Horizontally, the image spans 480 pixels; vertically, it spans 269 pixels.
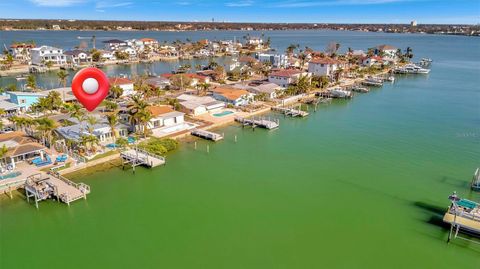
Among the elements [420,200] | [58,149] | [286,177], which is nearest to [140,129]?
[58,149]

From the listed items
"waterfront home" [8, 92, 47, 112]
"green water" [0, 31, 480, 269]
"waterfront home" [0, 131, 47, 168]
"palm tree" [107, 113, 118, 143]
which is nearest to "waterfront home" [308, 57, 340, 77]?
"green water" [0, 31, 480, 269]

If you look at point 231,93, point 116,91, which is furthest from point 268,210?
point 116,91

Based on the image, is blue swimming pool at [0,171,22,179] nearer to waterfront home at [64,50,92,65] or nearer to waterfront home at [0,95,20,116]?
waterfront home at [0,95,20,116]

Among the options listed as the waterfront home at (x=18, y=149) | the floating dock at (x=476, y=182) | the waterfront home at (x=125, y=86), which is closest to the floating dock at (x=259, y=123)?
the waterfront home at (x=125, y=86)

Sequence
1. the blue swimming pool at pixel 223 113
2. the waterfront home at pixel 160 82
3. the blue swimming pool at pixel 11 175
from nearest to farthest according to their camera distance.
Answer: the blue swimming pool at pixel 11 175
the blue swimming pool at pixel 223 113
the waterfront home at pixel 160 82

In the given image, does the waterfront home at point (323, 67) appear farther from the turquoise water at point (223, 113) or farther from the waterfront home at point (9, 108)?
the waterfront home at point (9, 108)

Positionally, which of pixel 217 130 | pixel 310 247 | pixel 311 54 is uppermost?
Result: pixel 311 54

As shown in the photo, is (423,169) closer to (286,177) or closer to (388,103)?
(286,177)
